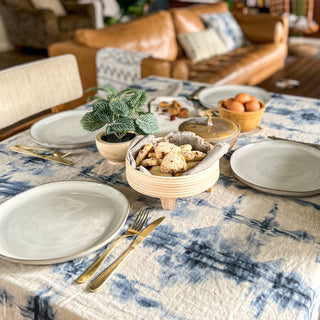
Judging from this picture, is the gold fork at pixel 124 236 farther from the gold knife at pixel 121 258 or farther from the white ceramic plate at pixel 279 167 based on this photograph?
the white ceramic plate at pixel 279 167

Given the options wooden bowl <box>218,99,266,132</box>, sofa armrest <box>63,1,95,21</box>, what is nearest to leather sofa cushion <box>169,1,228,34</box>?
sofa armrest <box>63,1,95,21</box>

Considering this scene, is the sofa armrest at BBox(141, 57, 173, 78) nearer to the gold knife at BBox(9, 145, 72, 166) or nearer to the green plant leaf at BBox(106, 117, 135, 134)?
the gold knife at BBox(9, 145, 72, 166)

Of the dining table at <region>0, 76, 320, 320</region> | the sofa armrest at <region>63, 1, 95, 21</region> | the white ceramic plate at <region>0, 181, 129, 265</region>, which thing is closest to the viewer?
the dining table at <region>0, 76, 320, 320</region>

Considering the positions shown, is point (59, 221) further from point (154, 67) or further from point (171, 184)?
point (154, 67)

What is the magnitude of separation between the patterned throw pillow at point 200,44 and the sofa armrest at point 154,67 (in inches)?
51.0

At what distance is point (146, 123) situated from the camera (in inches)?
37.2

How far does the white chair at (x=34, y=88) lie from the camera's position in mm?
1511

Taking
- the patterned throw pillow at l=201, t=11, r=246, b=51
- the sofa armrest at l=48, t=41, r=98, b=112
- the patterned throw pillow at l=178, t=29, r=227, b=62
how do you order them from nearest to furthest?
the sofa armrest at l=48, t=41, r=98, b=112 < the patterned throw pillow at l=178, t=29, r=227, b=62 < the patterned throw pillow at l=201, t=11, r=246, b=51

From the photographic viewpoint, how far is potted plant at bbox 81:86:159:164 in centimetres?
94

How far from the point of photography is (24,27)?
5.81 metres

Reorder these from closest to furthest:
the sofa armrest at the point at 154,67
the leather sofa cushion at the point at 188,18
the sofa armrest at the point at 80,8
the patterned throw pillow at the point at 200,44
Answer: the sofa armrest at the point at 154,67
the patterned throw pillow at the point at 200,44
the leather sofa cushion at the point at 188,18
the sofa armrest at the point at 80,8

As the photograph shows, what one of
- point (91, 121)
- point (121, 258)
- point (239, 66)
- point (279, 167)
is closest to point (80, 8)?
point (239, 66)

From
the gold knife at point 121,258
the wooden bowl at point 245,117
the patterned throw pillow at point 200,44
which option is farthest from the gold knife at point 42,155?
the patterned throw pillow at point 200,44

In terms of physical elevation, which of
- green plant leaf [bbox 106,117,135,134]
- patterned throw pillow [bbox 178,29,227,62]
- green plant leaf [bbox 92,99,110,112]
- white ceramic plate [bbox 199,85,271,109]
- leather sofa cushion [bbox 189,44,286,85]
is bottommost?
leather sofa cushion [bbox 189,44,286,85]
